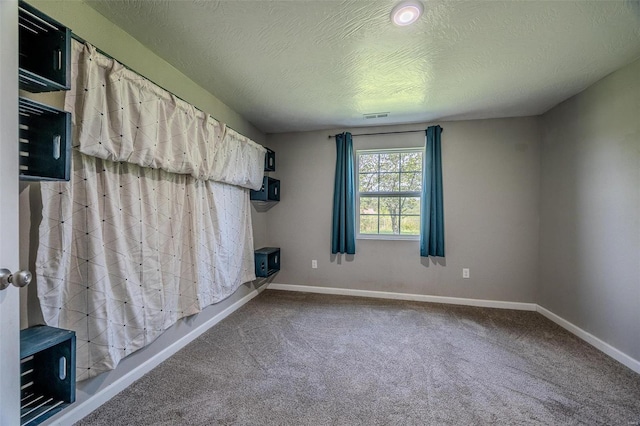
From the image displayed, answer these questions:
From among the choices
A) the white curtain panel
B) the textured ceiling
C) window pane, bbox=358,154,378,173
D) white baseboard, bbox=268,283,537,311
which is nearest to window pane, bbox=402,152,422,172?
window pane, bbox=358,154,378,173

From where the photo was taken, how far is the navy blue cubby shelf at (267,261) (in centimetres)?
334

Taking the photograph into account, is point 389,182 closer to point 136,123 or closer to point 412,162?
point 412,162

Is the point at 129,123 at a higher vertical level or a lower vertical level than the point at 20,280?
higher

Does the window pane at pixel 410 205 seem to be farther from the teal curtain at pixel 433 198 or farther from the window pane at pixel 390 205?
the teal curtain at pixel 433 198

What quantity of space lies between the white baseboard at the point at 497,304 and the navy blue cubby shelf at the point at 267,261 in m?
0.36

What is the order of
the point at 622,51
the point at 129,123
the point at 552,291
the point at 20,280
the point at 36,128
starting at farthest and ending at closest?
the point at 552,291 < the point at 622,51 < the point at 129,123 < the point at 36,128 < the point at 20,280

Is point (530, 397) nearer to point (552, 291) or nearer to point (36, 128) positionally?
point (552, 291)

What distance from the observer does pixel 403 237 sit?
3430 millimetres

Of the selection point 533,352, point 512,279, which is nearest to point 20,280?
point 533,352

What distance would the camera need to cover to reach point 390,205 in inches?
138

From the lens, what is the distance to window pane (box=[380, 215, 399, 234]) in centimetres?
349

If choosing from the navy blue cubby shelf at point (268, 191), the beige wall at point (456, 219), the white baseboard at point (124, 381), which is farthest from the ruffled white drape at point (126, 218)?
the beige wall at point (456, 219)

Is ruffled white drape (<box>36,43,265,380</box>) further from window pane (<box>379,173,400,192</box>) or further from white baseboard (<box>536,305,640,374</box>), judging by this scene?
white baseboard (<box>536,305,640,374</box>)

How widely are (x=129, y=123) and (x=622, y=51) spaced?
11.0 feet
